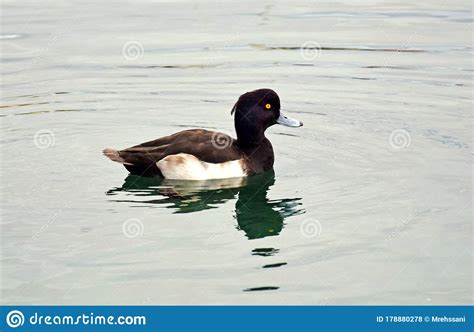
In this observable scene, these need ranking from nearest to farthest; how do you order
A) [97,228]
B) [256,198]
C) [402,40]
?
[97,228]
[256,198]
[402,40]

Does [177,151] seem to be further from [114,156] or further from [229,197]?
[229,197]

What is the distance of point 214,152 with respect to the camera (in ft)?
38.3

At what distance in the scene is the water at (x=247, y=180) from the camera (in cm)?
859

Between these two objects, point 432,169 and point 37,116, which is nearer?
point 432,169

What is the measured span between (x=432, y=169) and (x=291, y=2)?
13404 millimetres

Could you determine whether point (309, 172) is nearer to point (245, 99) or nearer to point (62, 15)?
point (245, 99)

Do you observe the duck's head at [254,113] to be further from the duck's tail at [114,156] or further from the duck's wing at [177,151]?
the duck's tail at [114,156]

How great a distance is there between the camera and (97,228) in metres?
→ 9.89

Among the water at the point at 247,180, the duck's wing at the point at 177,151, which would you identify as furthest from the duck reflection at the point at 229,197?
the duck's wing at the point at 177,151

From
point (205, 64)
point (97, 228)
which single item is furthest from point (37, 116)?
point (97, 228)

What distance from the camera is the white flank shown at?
11.6 m

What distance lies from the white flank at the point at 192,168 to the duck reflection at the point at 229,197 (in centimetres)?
7

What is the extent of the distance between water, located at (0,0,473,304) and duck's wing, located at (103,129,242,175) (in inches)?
9.5

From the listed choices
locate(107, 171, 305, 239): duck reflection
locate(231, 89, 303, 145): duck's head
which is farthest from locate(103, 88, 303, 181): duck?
locate(107, 171, 305, 239): duck reflection
